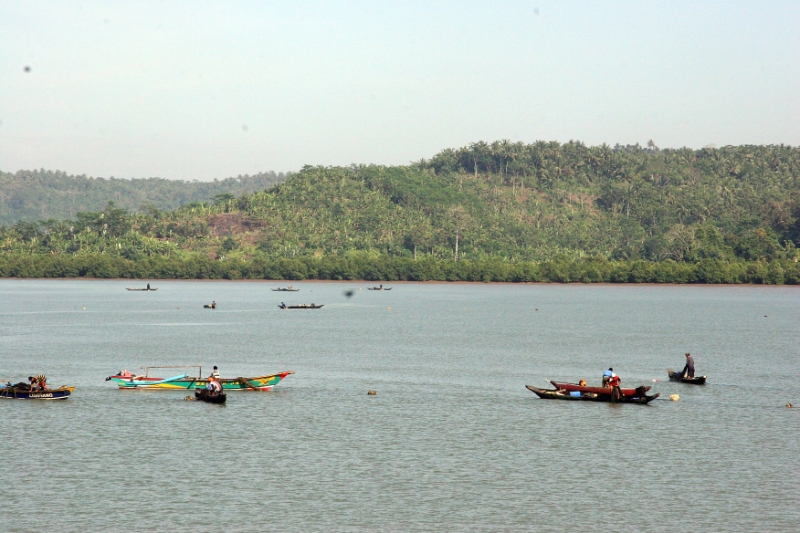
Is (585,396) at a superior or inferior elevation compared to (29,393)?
superior

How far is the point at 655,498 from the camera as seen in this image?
38656mm

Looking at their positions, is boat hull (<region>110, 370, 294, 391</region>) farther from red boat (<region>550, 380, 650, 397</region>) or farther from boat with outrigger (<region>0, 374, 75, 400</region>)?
red boat (<region>550, 380, 650, 397</region>)

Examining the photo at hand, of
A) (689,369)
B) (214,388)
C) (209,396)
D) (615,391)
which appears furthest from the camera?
(689,369)

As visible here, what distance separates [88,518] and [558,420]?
95.5 ft

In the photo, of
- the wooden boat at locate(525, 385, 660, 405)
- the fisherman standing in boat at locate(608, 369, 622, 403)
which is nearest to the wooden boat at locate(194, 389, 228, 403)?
the wooden boat at locate(525, 385, 660, 405)

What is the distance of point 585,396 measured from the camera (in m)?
61.2

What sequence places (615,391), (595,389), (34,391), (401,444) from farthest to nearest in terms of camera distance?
(595,389)
(615,391)
(34,391)
(401,444)

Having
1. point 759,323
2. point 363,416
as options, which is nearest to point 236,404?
point 363,416

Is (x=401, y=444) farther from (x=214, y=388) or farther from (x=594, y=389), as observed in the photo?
(x=594, y=389)

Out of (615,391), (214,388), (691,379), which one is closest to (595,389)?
(615,391)

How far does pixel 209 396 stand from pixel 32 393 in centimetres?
1108

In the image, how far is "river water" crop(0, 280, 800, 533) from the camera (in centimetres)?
3625

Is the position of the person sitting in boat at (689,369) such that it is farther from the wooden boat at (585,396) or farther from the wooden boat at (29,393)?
the wooden boat at (29,393)

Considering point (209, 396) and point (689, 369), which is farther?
point (689, 369)
